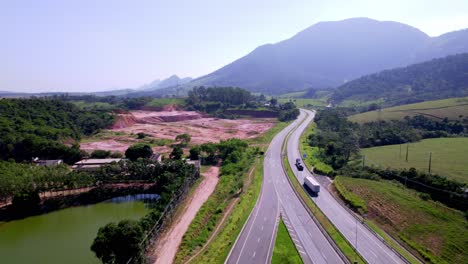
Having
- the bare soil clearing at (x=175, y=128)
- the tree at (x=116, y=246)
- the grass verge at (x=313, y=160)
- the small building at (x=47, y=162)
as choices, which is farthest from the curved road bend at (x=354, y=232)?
the bare soil clearing at (x=175, y=128)

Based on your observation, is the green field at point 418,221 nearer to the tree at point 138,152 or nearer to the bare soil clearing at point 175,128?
the tree at point 138,152

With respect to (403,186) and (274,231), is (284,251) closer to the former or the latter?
(274,231)

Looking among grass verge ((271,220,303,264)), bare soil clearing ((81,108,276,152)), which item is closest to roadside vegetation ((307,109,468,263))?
grass verge ((271,220,303,264))

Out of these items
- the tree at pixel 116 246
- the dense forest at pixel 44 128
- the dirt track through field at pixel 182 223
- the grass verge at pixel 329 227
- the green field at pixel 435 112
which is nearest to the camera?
the tree at pixel 116 246

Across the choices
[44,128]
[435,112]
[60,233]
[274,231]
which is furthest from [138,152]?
[435,112]

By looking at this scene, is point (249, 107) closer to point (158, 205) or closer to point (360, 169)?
point (360, 169)

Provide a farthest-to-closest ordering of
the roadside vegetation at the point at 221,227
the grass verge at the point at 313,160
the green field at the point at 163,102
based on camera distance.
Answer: the green field at the point at 163,102
the grass verge at the point at 313,160
the roadside vegetation at the point at 221,227

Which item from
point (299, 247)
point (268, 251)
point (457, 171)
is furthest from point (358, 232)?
point (457, 171)
